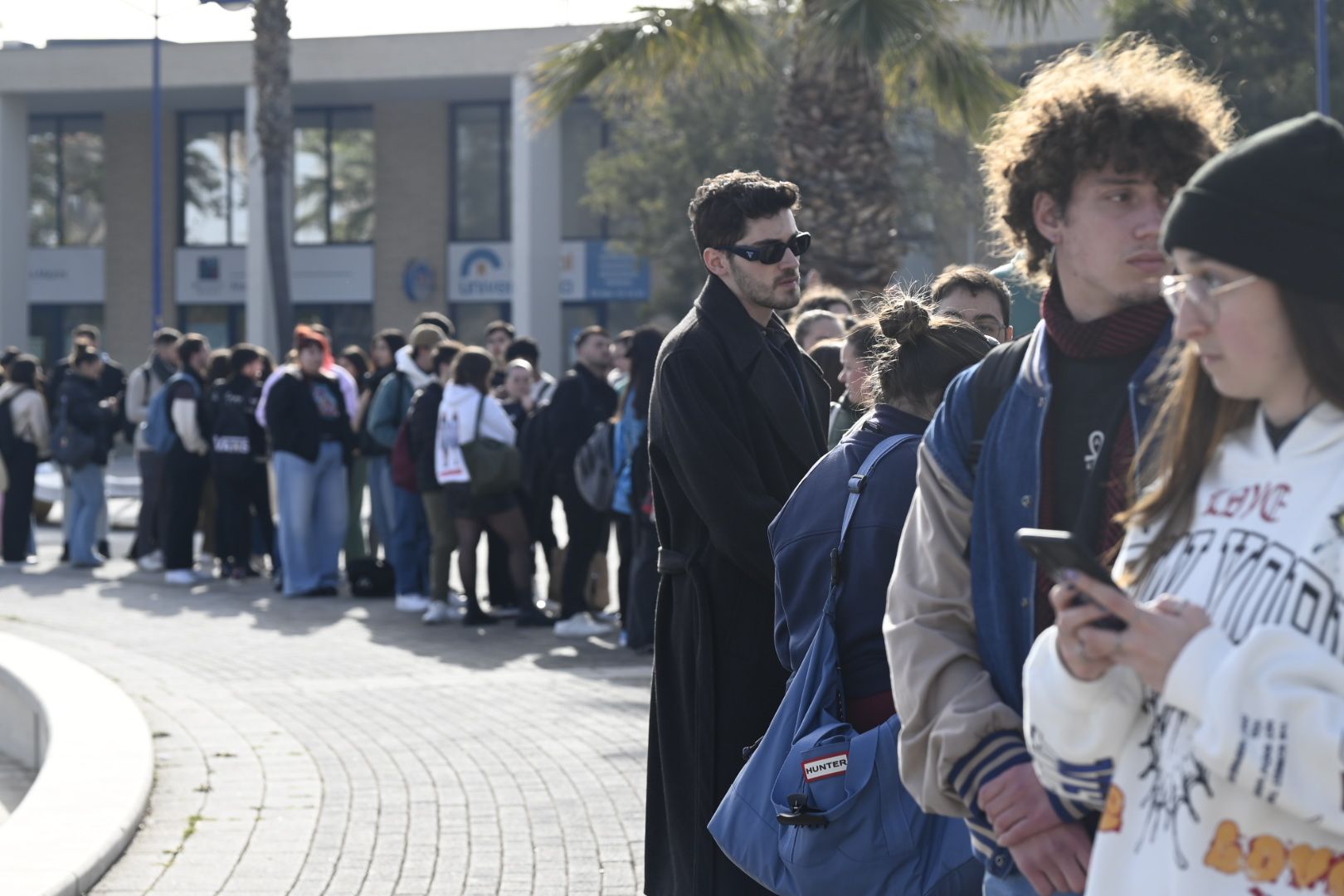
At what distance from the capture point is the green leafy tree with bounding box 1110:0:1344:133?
85.1 feet

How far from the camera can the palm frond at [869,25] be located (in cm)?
1308

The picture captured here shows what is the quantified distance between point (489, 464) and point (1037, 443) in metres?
9.06

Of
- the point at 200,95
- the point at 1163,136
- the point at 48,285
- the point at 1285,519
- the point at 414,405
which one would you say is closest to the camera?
the point at 1285,519

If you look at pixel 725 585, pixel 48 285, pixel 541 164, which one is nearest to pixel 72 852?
pixel 725 585

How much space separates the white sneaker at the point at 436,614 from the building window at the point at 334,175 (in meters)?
32.6

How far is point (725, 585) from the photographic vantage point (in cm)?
440

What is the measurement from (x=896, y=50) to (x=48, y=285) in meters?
36.1

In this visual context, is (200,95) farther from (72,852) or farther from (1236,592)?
(1236,592)

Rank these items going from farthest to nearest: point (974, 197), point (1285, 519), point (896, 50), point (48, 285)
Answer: point (48, 285)
point (974, 197)
point (896, 50)
point (1285, 519)

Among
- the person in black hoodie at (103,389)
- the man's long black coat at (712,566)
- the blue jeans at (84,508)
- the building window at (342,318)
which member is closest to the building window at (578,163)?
the building window at (342,318)

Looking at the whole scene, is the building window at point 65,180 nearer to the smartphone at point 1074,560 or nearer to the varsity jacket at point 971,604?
the varsity jacket at point 971,604

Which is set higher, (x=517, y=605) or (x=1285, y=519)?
(x=1285, y=519)

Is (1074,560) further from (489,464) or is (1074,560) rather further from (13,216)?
(13,216)

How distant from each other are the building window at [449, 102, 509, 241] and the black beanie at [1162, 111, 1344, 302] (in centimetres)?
4108
